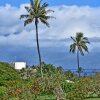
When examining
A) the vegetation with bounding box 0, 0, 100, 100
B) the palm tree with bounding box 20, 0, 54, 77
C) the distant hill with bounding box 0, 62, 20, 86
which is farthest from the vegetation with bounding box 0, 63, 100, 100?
the palm tree with bounding box 20, 0, 54, 77

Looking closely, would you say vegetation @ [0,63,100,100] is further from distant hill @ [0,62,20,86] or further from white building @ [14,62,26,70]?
white building @ [14,62,26,70]

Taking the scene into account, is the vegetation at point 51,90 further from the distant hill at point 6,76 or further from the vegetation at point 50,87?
the distant hill at point 6,76

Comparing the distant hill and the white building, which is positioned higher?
the white building

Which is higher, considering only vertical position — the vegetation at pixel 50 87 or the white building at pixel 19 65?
the white building at pixel 19 65

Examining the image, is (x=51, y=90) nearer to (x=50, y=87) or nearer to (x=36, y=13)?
(x=50, y=87)

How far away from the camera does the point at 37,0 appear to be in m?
69.6

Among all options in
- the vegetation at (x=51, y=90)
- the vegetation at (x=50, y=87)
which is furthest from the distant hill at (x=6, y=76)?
the vegetation at (x=51, y=90)

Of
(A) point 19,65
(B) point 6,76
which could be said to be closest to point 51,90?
(B) point 6,76

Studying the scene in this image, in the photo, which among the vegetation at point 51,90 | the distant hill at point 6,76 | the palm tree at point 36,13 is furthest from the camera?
the palm tree at point 36,13

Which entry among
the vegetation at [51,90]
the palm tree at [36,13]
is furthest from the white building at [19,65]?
the vegetation at [51,90]

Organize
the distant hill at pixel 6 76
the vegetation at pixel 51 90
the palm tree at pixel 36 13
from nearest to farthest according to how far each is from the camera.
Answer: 1. the vegetation at pixel 51 90
2. the distant hill at pixel 6 76
3. the palm tree at pixel 36 13

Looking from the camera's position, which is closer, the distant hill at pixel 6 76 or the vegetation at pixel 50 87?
the vegetation at pixel 50 87

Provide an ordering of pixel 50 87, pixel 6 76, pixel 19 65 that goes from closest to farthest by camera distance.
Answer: pixel 50 87
pixel 6 76
pixel 19 65

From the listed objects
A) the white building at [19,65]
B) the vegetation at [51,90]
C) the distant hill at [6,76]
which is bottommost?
the vegetation at [51,90]
